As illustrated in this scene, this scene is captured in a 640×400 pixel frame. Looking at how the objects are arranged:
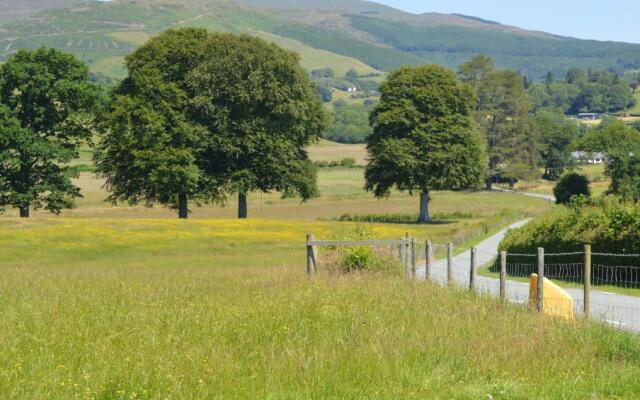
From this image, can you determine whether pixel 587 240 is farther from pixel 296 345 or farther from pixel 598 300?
pixel 296 345

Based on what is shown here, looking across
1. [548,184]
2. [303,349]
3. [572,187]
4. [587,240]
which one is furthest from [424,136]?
[548,184]

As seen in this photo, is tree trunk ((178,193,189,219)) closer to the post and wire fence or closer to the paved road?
the paved road

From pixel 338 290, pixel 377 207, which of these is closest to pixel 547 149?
pixel 377 207

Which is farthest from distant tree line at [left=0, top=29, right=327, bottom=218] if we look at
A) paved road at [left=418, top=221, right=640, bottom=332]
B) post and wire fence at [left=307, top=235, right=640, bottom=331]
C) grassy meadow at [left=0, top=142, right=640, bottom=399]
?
grassy meadow at [left=0, top=142, right=640, bottom=399]

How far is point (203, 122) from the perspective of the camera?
2527 inches

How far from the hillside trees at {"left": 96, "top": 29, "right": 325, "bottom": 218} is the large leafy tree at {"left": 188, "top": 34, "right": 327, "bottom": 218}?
0.07m

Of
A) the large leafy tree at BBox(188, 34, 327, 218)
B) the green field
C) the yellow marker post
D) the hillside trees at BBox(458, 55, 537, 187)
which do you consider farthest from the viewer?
the green field

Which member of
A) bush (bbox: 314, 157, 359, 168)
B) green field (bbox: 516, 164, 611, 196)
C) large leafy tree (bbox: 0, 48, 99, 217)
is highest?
large leafy tree (bbox: 0, 48, 99, 217)

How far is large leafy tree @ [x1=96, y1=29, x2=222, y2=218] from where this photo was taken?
60938 mm

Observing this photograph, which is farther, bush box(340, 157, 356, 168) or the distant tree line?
bush box(340, 157, 356, 168)

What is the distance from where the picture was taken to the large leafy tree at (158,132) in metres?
60.9

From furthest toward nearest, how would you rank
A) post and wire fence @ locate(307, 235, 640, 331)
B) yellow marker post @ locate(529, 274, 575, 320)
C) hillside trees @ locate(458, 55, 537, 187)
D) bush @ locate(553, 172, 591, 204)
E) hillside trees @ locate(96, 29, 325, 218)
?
hillside trees @ locate(458, 55, 537, 187), bush @ locate(553, 172, 591, 204), hillside trees @ locate(96, 29, 325, 218), post and wire fence @ locate(307, 235, 640, 331), yellow marker post @ locate(529, 274, 575, 320)

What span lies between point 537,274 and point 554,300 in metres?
0.84

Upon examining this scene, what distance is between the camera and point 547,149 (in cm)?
15988
